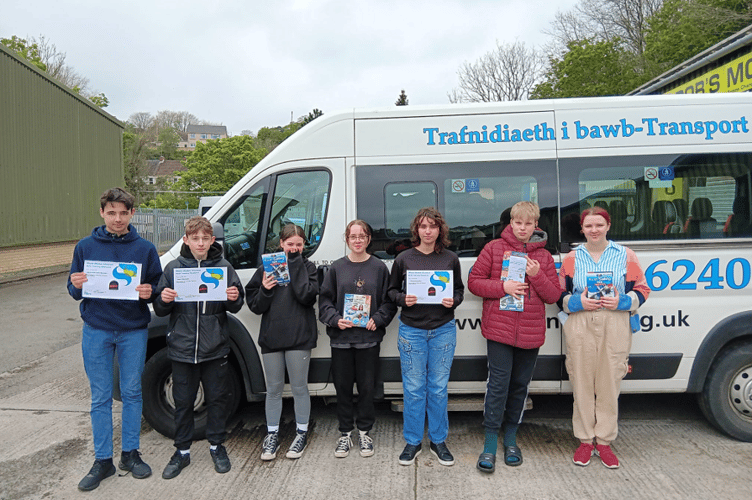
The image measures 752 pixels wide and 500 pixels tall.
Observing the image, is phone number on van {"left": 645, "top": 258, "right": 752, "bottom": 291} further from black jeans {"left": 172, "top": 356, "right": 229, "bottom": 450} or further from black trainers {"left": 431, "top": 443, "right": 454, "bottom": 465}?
black jeans {"left": 172, "top": 356, "right": 229, "bottom": 450}

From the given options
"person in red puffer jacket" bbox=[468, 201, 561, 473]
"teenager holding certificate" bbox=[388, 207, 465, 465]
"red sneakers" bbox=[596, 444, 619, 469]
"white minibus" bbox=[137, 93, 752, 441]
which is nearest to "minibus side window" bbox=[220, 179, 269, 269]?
"white minibus" bbox=[137, 93, 752, 441]

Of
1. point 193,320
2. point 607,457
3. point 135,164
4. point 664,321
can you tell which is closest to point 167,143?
point 135,164

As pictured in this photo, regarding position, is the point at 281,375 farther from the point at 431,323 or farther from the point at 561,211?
the point at 561,211

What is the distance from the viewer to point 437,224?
3.50 meters

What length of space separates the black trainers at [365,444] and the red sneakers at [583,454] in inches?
57.2

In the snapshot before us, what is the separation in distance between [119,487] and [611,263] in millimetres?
3631

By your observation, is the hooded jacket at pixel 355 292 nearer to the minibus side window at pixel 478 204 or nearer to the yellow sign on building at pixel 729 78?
the minibus side window at pixel 478 204

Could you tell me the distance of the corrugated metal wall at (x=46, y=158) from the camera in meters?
13.2

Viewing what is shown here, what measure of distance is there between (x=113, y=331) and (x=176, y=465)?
1029mm

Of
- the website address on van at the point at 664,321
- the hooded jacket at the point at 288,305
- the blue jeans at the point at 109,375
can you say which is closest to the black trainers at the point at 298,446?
the hooded jacket at the point at 288,305

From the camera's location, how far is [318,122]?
4.02m

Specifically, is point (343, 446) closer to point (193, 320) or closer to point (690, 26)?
point (193, 320)

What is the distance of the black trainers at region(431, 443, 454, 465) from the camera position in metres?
3.58

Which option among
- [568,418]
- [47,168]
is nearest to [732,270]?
[568,418]
